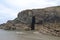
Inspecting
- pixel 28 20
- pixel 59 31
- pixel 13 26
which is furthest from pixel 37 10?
pixel 59 31

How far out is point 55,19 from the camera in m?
65.3

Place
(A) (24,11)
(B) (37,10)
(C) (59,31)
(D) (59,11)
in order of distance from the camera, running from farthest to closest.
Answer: (A) (24,11) → (B) (37,10) → (D) (59,11) → (C) (59,31)

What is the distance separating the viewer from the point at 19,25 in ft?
232

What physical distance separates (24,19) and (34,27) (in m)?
7.13

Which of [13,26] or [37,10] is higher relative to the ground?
[37,10]

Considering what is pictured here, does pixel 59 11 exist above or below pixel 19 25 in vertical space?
above

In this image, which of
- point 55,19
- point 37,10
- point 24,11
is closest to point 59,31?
point 55,19

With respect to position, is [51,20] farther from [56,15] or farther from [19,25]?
[19,25]

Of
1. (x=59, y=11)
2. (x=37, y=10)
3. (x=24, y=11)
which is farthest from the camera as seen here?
(x=24, y=11)

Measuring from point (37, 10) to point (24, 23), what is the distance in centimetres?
825

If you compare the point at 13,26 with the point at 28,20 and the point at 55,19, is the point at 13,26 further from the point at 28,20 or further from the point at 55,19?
the point at 55,19

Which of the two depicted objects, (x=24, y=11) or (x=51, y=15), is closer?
(x=51, y=15)

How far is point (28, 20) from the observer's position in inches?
2817

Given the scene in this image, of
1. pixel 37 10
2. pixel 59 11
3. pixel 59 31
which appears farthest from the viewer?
pixel 37 10
